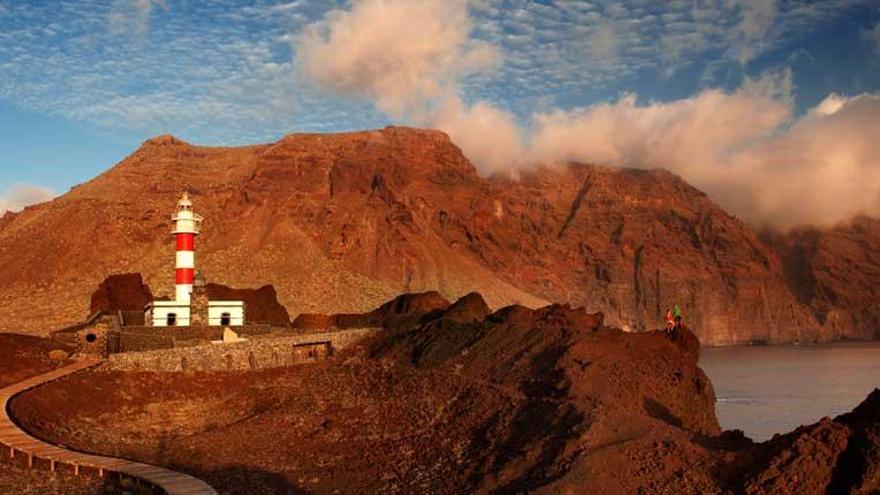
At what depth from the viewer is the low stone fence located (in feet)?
108

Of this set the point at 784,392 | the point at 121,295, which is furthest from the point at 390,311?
the point at 784,392

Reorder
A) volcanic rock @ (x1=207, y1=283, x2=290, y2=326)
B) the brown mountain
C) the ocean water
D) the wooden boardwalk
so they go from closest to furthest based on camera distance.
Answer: the wooden boardwalk → the ocean water → volcanic rock @ (x1=207, y1=283, x2=290, y2=326) → the brown mountain

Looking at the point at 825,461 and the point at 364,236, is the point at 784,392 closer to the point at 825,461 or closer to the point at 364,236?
the point at 825,461

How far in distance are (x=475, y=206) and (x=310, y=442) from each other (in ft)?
414

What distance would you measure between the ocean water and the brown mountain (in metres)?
42.0

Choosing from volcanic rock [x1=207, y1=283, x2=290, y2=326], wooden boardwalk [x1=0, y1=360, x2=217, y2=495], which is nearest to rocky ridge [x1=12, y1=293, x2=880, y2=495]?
wooden boardwalk [x1=0, y1=360, x2=217, y2=495]

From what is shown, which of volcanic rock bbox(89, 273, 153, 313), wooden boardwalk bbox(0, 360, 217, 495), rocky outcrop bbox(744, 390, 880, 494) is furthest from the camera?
volcanic rock bbox(89, 273, 153, 313)

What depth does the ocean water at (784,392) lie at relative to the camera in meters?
44.6

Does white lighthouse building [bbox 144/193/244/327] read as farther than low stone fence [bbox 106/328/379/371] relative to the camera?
Yes

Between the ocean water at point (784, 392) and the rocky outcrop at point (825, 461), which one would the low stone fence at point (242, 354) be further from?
the rocky outcrop at point (825, 461)

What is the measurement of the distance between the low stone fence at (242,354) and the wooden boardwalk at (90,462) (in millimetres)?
8603

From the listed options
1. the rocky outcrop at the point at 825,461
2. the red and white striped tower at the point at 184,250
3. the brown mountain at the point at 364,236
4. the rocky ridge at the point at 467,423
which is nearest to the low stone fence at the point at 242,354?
the rocky ridge at the point at 467,423

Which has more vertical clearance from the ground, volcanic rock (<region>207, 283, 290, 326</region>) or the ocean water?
volcanic rock (<region>207, 283, 290, 326</region>)

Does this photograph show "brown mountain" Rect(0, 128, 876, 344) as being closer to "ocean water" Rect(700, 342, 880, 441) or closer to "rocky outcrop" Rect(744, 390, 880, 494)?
"ocean water" Rect(700, 342, 880, 441)
